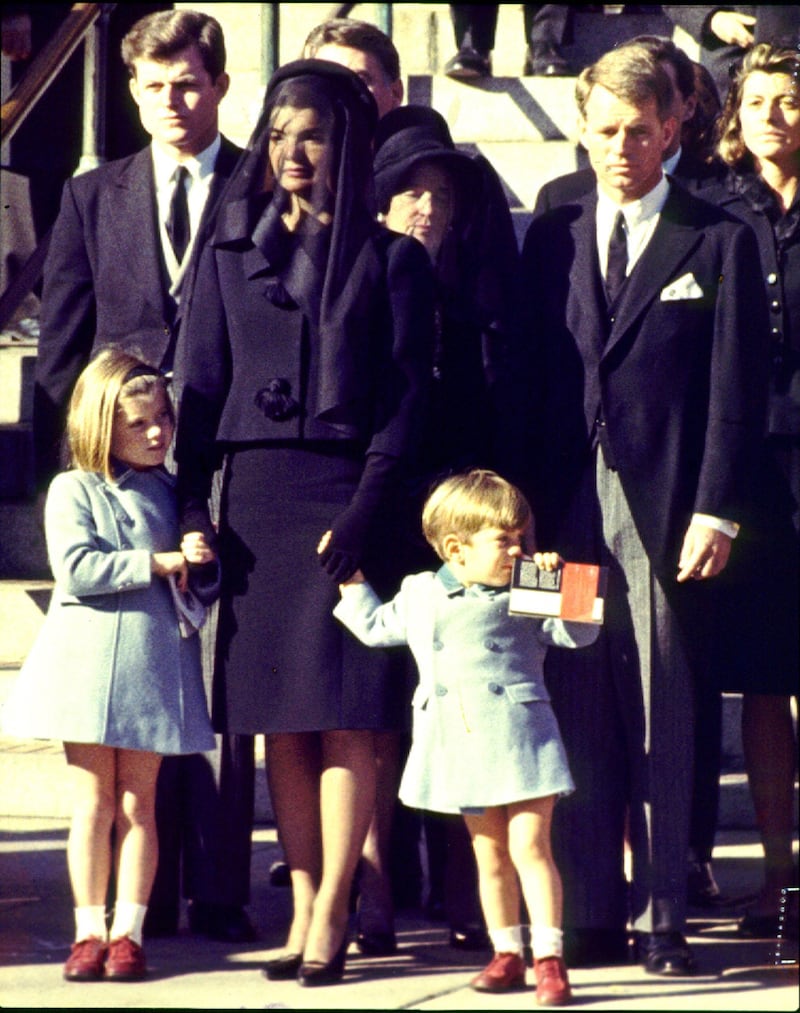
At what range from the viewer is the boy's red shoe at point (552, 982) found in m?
4.46

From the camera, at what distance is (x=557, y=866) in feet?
16.1

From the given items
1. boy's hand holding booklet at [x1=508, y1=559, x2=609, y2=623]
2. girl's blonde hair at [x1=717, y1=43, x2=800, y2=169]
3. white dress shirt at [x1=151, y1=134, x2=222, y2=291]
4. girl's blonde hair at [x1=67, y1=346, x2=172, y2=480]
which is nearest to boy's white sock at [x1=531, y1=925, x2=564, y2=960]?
boy's hand holding booklet at [x1=508, y1=559, x2=609, y2=623]

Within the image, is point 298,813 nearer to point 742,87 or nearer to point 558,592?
point 558,592

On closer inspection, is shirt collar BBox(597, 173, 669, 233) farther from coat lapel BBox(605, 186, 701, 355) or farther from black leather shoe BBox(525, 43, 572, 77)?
black leather shoe BBox(525, 43, 572, 77)

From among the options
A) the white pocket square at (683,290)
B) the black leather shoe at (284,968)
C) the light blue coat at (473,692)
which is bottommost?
the black leather shoe at (284,968)

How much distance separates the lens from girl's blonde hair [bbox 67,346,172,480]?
4836mm

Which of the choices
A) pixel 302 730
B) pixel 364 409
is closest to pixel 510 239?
pixel 364 409

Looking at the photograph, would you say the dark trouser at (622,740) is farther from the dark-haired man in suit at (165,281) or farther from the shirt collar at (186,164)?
the shirt collar at (186,164)

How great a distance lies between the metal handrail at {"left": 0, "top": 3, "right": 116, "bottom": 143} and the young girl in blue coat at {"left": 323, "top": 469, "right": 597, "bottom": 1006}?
4.27 metres

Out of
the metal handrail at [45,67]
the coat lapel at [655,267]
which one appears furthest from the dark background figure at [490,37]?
the coat lapel at [655,267]

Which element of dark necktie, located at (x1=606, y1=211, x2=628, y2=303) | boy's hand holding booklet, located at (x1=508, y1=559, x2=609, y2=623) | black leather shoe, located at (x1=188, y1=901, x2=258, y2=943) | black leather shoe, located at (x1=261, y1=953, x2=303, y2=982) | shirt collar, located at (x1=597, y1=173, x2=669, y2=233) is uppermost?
shirt collar, located at (x1=597, y1=173, x2=669, y2=233)

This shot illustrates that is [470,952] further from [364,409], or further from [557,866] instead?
[364,409]

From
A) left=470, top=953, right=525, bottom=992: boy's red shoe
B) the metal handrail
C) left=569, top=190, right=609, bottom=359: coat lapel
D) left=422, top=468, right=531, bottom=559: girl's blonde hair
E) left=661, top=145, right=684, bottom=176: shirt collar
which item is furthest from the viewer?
the metal handrail

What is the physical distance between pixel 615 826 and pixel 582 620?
631 mm
